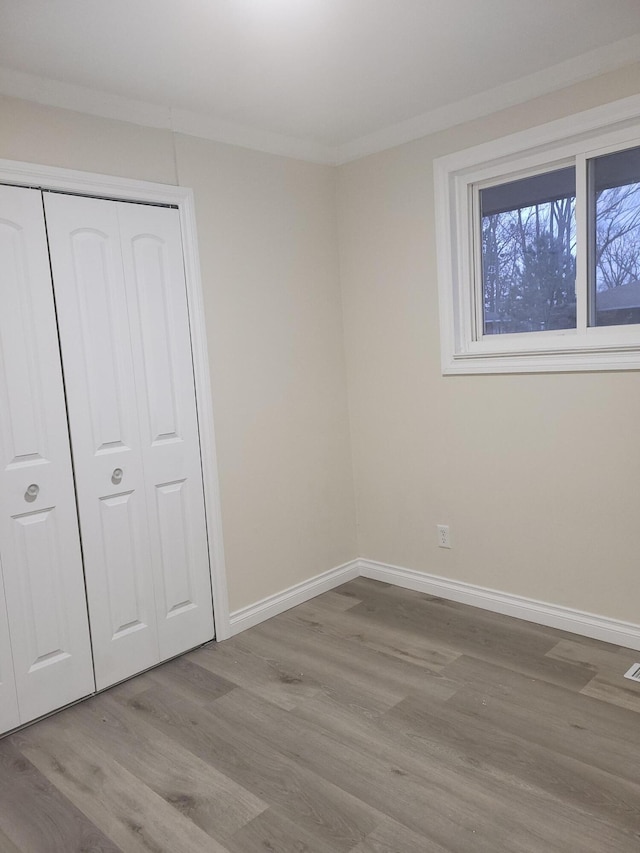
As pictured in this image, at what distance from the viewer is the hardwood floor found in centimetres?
188

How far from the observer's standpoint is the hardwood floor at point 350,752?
188 cm

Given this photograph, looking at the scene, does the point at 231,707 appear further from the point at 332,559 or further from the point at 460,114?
the point at 460,114

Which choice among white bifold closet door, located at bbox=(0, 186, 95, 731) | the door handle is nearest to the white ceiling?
white bifold closet door, located at bbox=(0, 186, 95, 731)

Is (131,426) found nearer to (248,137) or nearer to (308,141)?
(248,137)

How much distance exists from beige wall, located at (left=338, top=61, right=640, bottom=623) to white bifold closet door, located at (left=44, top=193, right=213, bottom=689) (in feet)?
3.58

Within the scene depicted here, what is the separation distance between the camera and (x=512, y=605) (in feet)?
10.4

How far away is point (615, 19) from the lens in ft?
7.55

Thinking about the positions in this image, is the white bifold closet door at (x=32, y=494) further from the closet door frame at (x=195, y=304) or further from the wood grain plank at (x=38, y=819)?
the wood grain plank at (x=38, y=819)

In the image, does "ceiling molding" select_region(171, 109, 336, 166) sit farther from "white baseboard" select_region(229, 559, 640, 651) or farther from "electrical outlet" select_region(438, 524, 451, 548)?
"white baseboard" select_region(229, 559, 640, 651)

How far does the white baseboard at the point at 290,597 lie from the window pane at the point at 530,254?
157cm

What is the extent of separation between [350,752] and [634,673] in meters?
1.19

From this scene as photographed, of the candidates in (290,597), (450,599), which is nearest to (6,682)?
(290,597)

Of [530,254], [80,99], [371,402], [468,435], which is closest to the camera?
[80,99]

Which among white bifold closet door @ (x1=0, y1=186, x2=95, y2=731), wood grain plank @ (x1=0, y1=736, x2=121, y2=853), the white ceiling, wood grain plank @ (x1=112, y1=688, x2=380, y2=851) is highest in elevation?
the white ceiling
